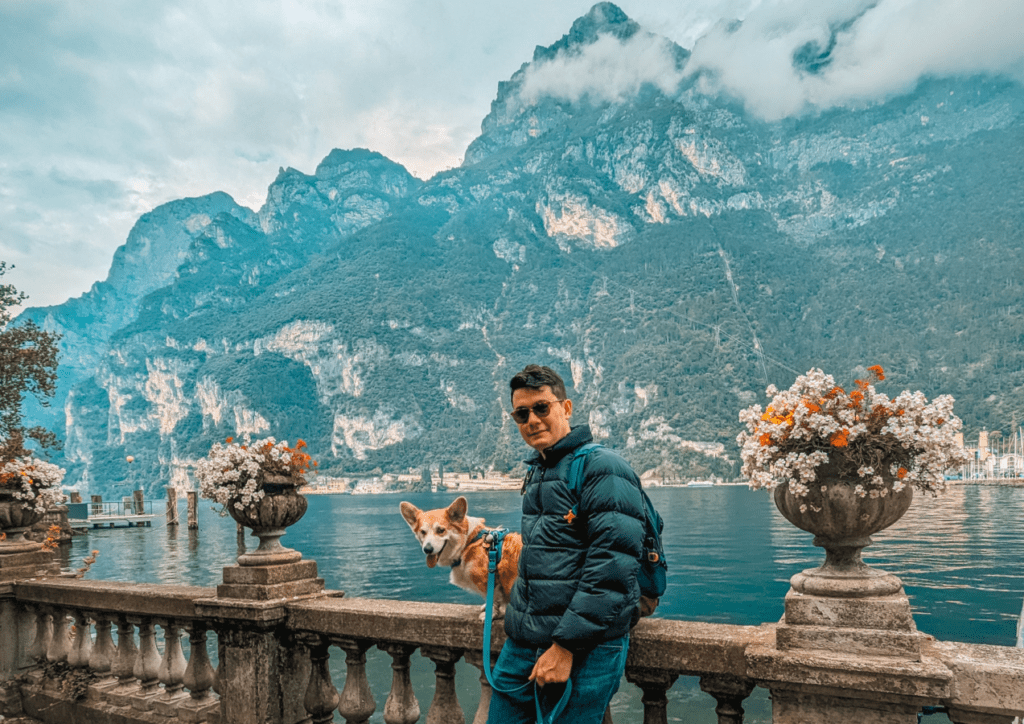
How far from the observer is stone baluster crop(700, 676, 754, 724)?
115 inches

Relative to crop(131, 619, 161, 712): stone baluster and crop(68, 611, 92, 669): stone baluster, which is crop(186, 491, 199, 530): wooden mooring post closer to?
crop(68, 611, 92, 669): stone baluster

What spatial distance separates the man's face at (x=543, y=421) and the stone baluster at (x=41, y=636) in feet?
18.8

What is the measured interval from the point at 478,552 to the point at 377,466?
19965cm

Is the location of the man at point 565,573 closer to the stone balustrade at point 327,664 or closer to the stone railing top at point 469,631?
the stone railing top at point 469,631

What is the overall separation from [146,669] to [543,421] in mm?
4378

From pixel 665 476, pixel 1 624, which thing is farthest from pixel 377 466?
pixel 1 624

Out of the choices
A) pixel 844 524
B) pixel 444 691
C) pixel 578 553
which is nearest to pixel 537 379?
pixel 578 553

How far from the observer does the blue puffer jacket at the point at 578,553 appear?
2.35m

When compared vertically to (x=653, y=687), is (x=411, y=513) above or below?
above

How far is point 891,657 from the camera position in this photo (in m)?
2.48

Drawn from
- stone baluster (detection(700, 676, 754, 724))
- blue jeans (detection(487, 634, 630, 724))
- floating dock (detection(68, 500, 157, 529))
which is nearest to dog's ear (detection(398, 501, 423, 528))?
blue jeans (detection(487, 634, 630, 724))

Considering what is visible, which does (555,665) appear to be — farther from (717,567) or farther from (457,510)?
(717,567)

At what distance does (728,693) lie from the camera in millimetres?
2934

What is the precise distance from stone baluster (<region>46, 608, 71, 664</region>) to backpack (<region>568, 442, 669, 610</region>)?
5565 mm
